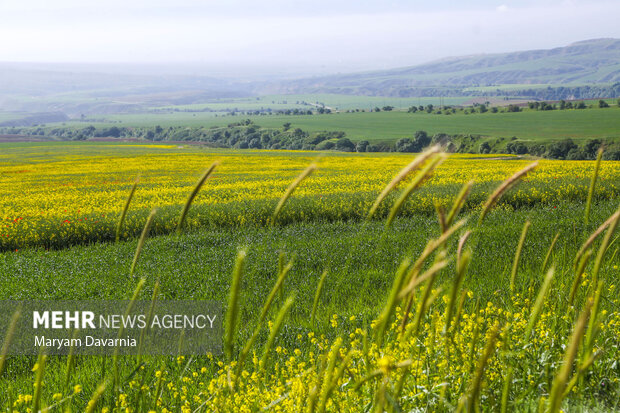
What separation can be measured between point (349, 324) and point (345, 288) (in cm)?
299

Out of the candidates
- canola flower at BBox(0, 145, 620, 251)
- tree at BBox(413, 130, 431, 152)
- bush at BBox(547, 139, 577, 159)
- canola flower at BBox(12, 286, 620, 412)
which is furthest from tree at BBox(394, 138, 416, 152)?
canola flower at BBox(12, 286, 620, 412)

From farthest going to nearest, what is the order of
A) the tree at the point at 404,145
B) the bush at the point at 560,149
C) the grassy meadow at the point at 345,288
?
the tree at the point at 404,145, the bush at the point at 560,149, the grassy meadow at the point at 345,288

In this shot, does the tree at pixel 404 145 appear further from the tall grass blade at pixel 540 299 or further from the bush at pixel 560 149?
the tall grass blade at pixel 540 299

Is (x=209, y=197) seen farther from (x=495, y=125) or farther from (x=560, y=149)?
(x=495, y=125)

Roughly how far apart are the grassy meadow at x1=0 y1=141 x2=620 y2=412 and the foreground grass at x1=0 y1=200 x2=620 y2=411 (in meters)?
0.03

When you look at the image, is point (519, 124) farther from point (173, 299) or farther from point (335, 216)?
point (173, 299)

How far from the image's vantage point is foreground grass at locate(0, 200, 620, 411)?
8.71 feet

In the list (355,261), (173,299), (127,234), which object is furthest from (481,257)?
(127,234)

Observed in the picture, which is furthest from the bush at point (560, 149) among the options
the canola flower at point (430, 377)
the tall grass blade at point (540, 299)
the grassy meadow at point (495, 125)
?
the tall grass blade at point (540, 299)

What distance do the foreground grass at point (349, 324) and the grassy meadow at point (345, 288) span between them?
3 cm

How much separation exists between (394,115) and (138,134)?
252 feet

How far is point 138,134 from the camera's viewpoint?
157 metres

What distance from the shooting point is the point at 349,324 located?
7.41 meters

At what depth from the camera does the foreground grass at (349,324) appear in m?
2.66
